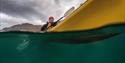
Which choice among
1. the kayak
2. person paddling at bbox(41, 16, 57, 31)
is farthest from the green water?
person paddling at bbox(41, 16, 57, 31)

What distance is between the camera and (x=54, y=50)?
3.62 meters

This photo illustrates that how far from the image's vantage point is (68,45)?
12.0 ft

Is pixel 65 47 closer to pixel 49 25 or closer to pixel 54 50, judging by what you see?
pixel 54 50

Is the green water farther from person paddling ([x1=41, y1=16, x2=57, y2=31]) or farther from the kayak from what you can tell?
person paddling ([x1=41, y1=16, x2=57, y2=31])

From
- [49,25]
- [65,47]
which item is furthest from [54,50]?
[49,25]

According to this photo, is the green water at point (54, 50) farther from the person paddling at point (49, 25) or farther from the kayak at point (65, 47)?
the person paddling at point (49, 25)

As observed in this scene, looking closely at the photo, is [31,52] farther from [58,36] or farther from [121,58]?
[121,58]

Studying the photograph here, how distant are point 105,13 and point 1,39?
1410mm

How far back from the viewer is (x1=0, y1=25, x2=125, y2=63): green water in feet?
11.8

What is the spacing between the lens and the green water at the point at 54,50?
11.8 feet

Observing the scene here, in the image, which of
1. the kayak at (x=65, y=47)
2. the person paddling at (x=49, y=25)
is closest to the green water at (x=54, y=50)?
the kayak at (x=65, y=47)

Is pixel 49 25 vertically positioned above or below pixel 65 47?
above

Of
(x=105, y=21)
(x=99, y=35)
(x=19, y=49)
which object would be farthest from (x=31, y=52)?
(x=105, y=21)

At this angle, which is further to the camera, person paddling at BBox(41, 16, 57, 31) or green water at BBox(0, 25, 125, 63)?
person paddling at BBox(41, 16, 57, 31)
